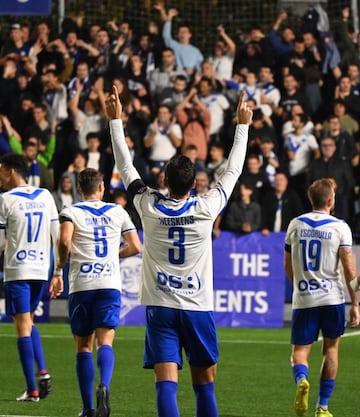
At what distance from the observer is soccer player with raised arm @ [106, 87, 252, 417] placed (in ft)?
25.6

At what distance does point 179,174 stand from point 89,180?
2632 millimetres

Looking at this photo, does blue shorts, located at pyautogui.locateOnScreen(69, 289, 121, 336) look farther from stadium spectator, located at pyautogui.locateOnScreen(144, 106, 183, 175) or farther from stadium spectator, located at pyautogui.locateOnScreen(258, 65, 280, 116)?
stadium spectator, located at pyautogui.locateOnScreen(258, 65, 280, 116)

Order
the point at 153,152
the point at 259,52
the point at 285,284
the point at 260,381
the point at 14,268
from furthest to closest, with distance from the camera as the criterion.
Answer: the point at 259,52 → the point at 153,152 → the point at 285,284 → the point at 260,381 → the point at 14,268

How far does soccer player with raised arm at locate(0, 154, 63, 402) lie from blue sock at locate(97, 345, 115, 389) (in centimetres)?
151

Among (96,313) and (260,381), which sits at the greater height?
(96,313)

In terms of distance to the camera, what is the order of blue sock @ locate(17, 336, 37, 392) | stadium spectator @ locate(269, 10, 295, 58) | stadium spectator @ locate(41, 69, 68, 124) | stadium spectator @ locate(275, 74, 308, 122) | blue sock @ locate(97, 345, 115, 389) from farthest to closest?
stadium spectator @ locate(269, 10, 295, 58), stadium spectator @ locate(41, 69, 68, 124), stadium spectator @ locate(275, 74, 308, 122), blue sock @ locate(17, 336, 37, 392), blue sock @ locate(97, 345, 115, 389)

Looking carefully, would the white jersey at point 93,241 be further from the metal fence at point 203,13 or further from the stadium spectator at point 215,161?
the metal fence at point 203,13

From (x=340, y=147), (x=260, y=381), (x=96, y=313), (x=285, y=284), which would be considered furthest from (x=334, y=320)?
(x=340, y=147)

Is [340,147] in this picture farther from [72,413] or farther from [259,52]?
[72,413]

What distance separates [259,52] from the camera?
944 inches

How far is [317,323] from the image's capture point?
10695 millimetres

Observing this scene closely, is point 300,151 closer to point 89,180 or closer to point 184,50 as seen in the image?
point 184,50

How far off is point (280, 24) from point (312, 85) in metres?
2.43

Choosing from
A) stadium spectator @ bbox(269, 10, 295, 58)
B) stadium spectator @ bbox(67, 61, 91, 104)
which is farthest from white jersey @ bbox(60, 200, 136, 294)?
stadium spectator @ bbox(269, 10, 295, 58)
